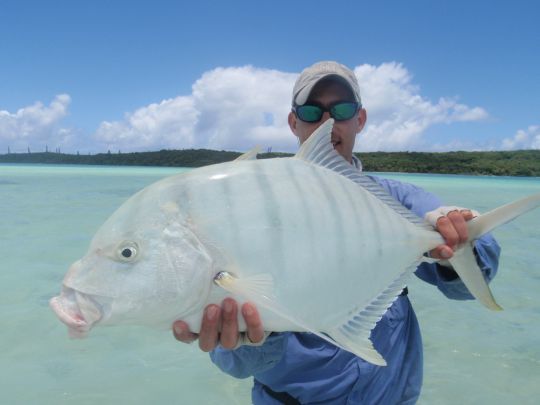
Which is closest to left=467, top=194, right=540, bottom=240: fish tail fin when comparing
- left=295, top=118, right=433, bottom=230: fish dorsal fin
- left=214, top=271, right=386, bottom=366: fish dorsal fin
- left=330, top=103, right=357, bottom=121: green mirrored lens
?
left=295, top=118, right=433, bottom=230: fish dorsal fin

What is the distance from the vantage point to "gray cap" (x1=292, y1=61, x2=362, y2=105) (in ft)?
9.27

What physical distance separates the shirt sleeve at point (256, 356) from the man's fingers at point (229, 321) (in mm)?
339

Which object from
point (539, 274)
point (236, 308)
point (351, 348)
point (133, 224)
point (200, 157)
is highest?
point (133, 224)

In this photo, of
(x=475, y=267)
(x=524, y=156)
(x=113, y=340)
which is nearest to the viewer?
(x=475, y=267)

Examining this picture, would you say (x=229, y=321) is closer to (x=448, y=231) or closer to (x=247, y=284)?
(x=247, y=284)

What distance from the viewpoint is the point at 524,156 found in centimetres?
8162

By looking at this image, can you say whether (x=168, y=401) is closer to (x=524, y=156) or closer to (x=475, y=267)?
(x=475, y=267)

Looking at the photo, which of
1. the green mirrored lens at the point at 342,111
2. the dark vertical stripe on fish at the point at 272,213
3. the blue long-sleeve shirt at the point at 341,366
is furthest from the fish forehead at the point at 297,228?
the green mirrored lens at the point at 342,111

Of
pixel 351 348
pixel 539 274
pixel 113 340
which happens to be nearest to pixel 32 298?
pixel 113 340

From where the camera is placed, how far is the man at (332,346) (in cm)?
166

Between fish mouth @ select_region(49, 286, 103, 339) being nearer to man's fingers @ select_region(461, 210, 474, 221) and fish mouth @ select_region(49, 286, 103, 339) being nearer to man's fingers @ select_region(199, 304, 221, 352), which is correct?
man's fingers @ select_region(199, 304, 221, 352)

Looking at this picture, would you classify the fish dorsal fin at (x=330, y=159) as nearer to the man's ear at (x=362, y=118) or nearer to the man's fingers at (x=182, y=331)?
the man's fingers at (x=182, y=331)

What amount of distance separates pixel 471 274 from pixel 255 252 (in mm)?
953

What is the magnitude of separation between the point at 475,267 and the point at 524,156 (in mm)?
91462
